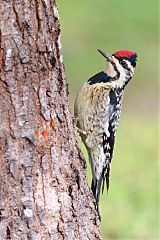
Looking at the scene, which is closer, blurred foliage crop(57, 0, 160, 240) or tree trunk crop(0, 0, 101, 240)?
tree trunk crop(0, 0, 101, 240)

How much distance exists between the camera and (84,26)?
18875mm

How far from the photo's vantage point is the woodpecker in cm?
676

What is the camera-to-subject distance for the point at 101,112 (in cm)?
686

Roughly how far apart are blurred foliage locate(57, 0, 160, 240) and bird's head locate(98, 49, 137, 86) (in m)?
2.04

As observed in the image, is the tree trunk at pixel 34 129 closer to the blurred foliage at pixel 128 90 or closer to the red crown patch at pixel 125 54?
the red crown patch at pixel 125 54

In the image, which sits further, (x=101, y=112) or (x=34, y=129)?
(x=101, y=112)

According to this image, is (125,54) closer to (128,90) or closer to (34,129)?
(34,129)

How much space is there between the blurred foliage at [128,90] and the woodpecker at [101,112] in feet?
5.71

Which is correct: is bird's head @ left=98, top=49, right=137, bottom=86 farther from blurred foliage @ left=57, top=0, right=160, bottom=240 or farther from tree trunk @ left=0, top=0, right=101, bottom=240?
blurred foliage @ left=57, top=0, right=160, bottom=240

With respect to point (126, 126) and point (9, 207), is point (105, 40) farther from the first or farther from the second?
point (9, 207)

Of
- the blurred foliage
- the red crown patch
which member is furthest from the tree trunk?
the blurred foliage

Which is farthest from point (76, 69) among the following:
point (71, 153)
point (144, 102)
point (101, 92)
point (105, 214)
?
point (71, 153)

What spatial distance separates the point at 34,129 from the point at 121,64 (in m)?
2.04

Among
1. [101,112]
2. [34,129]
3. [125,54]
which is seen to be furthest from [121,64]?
[34,129]
